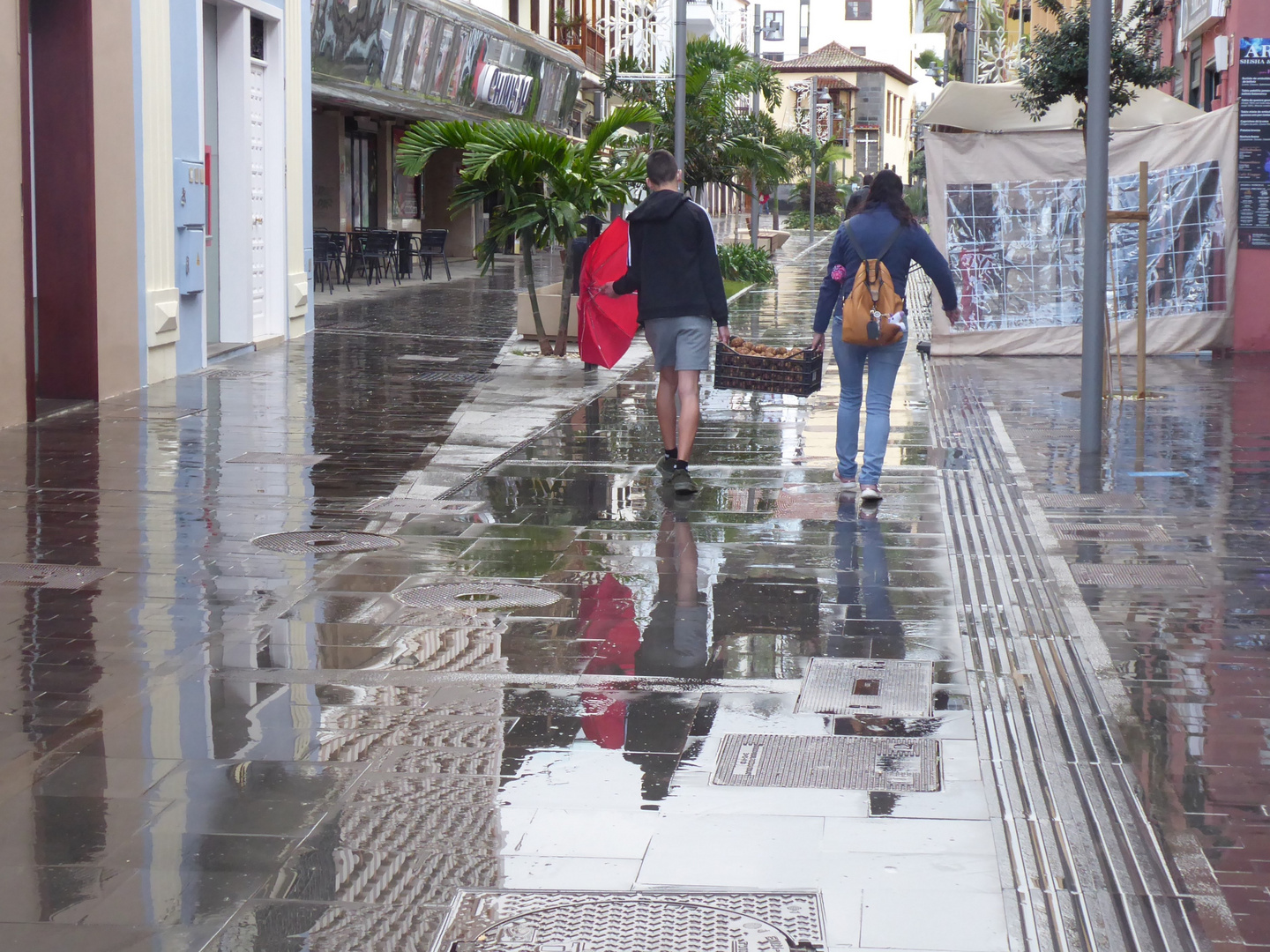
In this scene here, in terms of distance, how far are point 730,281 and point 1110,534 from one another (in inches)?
797

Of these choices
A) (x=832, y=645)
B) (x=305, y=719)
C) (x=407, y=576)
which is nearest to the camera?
(x=305, y=719)

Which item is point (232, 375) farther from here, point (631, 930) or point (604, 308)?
point (631, 930)

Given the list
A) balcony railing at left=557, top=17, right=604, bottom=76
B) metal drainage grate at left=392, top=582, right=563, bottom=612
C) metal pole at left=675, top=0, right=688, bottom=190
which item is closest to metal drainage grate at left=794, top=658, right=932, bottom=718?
metal drainage grate at left=392, top=582, right=563, bottom=612

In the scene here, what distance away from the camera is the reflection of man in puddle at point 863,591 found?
5.82m

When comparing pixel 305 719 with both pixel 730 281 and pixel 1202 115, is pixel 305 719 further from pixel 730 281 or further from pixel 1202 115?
pixel 730 281

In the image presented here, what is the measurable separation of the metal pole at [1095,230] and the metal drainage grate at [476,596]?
429 centimetres

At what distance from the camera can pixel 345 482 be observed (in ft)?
29.8

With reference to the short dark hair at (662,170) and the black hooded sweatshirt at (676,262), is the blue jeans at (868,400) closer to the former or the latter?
the black hooded sweatshirt at (676,262)

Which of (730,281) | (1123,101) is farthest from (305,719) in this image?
(730,281)

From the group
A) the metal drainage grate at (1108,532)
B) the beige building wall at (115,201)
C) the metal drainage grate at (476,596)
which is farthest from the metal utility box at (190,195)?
the metal drainage grate at (1108,532)

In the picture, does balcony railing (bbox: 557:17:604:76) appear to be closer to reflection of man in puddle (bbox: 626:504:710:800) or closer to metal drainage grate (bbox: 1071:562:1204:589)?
reflection of man in puddle (bbox: 626:504:710:800)

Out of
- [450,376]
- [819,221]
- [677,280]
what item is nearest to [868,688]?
[677,280]

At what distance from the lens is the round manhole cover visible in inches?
135

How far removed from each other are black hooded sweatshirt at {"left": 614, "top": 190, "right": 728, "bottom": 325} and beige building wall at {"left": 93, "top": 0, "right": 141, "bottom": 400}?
511 cm
